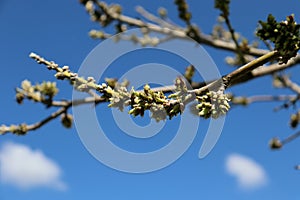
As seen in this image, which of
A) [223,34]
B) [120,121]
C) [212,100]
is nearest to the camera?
[212,100]

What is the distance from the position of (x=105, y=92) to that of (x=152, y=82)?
0.64 metres

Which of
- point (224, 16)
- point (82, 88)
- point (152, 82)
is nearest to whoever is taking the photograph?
point (82, 88)

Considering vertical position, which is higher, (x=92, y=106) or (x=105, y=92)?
(x=92, y=106)

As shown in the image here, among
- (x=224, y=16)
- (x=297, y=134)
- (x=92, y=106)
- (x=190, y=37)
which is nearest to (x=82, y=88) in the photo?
(x=92, y=106)

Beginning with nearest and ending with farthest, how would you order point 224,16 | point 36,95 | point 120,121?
point 120,121
point 224,16
point 36,95

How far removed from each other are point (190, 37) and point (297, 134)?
57.1 inches

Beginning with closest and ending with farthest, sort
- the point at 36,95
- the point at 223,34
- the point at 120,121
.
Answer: the point at 120,121 < the point at 36,95 < the point at 223,34

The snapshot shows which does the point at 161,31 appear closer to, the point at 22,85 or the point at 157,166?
the point at 22,85

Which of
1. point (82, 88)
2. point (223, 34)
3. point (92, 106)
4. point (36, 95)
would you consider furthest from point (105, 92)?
point (223, 34)

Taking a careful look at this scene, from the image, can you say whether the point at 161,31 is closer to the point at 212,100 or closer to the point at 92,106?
the point at 92,106

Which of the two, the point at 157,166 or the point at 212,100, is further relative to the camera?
the point at 157,166

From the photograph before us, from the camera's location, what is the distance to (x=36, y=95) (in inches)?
116

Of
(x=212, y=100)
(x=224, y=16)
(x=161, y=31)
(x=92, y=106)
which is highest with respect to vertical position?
(x=161, y=31)

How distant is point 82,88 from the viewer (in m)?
1.52
